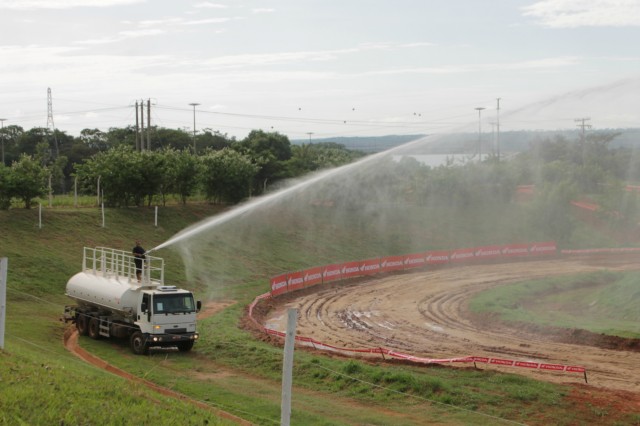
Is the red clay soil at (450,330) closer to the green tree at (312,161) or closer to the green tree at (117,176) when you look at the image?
the green tree at (117,176)

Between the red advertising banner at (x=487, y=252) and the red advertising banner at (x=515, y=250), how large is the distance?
0.76m

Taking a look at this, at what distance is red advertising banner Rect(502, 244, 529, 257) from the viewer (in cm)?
8456

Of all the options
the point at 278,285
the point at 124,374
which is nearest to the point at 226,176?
the point at 278,285

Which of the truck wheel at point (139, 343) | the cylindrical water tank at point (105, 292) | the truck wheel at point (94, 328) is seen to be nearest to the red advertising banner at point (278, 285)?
the cylindrical water tank at point (105, 292)

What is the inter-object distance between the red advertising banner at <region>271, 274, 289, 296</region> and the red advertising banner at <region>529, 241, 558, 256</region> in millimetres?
37134

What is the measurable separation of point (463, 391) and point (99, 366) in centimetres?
1486

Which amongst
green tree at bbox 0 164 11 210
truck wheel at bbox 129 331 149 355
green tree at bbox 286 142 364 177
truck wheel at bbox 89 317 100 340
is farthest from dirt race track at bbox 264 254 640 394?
green tree at bbox 286 142 364 177

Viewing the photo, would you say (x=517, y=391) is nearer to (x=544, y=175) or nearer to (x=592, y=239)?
(x=592, y=239)

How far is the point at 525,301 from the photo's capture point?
58.9 m

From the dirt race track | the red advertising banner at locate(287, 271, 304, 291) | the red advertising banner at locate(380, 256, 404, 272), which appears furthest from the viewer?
the red advertising banner at locate(380, 256, 404, 272)

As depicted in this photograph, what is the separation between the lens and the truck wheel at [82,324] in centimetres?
3919

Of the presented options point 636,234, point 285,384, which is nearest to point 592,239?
point 636,234

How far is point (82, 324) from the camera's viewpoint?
129 ft

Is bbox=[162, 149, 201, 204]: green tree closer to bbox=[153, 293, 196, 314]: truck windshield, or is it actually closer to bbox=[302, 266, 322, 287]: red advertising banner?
bbox=[302, 266, 322, 287]: red advertising banner
